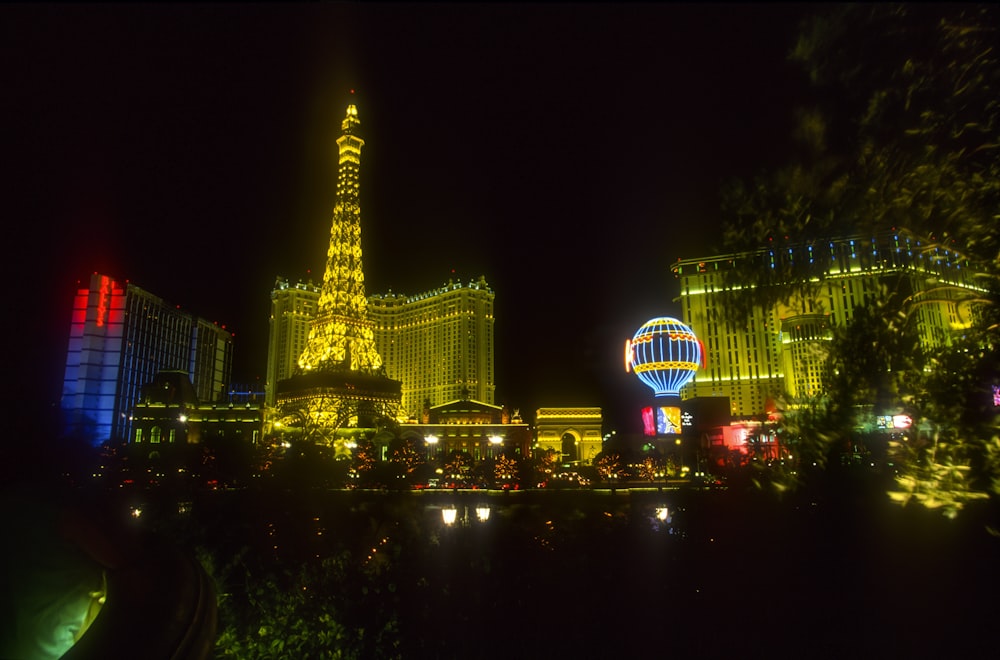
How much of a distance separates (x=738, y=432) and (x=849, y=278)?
6252 centimetres

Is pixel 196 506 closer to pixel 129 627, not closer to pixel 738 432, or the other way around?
pixel 129 627

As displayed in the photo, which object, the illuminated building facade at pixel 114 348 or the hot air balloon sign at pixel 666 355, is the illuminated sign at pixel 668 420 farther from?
the illuminated building facade at pixel 114 348

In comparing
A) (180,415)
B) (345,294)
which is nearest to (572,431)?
(345,294)

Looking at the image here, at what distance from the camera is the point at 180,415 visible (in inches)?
2926

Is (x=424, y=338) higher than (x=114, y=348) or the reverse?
higher

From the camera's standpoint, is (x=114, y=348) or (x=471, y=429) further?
(x=471, y=429)

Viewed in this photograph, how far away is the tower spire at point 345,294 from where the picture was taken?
81.9 metres

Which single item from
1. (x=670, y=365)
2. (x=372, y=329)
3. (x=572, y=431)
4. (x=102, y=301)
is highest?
(x=372, y=329)

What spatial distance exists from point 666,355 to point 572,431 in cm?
2657

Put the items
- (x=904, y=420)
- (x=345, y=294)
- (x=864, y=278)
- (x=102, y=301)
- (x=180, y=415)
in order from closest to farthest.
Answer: (x=904, y=420) < (x=864, y=278) < (x=102, y=301) < (x=180, y=415) < (x=345, y=294)

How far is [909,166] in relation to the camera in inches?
229

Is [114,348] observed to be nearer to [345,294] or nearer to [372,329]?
[345,294]

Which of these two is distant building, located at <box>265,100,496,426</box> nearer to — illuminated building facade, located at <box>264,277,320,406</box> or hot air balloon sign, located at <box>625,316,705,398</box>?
illuminated building facade, located at <box>264,277,320,406</box>

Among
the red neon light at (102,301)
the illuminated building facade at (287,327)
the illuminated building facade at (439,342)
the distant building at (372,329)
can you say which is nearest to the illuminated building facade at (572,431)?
the distant building at (372,329)
